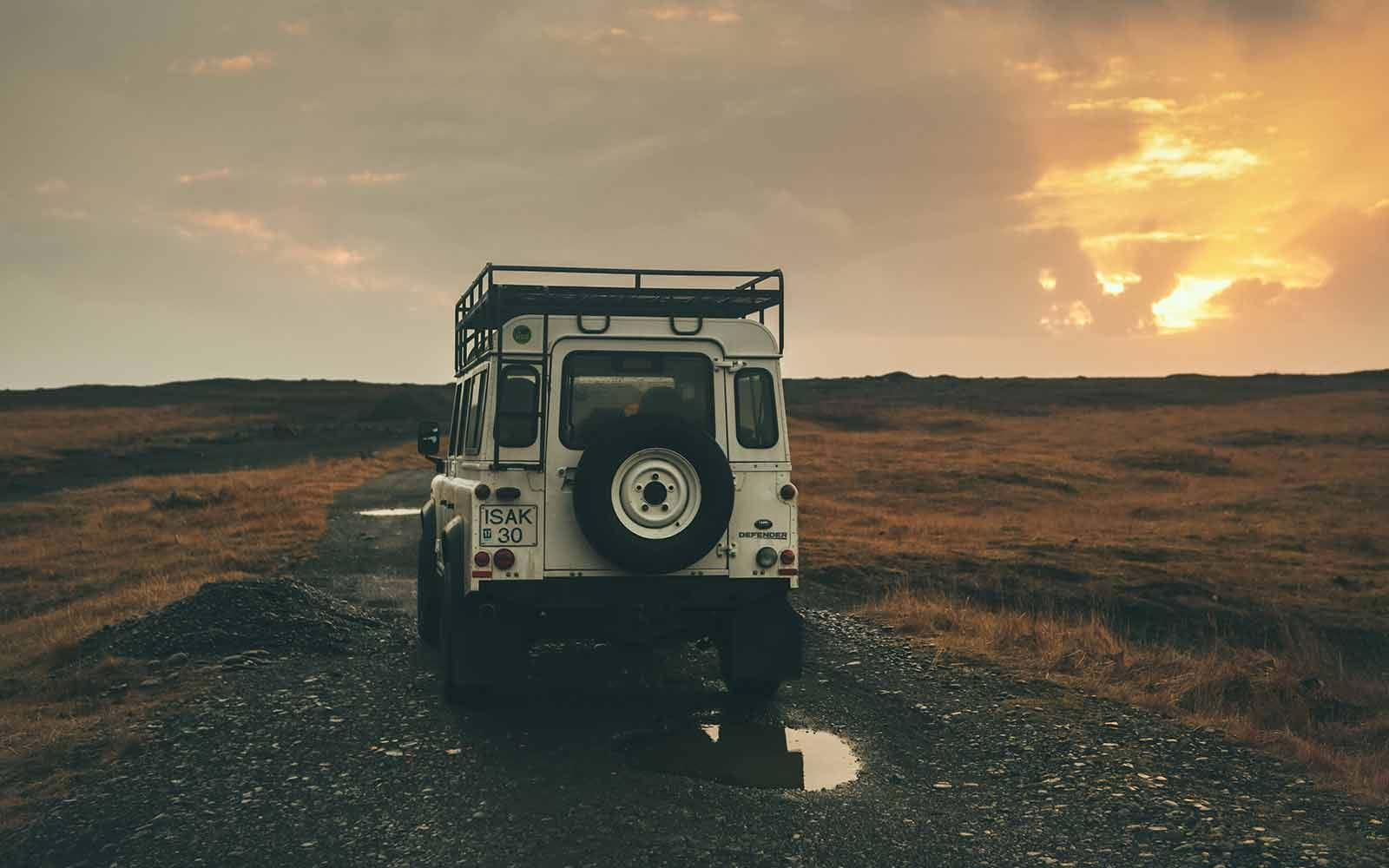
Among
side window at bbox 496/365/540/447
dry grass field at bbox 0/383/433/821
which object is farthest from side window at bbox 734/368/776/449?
dry grass field at bbox 0/383/433/821

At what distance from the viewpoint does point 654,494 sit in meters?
7.83

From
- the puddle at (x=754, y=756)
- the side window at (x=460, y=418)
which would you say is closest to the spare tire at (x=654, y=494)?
the puddle at (x=754, y=756)

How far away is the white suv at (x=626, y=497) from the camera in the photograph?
780 centimetres

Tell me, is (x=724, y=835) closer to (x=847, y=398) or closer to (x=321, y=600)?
(x=321, y=600)

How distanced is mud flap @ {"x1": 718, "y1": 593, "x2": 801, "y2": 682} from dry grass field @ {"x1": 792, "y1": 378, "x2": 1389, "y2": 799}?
2.83 m

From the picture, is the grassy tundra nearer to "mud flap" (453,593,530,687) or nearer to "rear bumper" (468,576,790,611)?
"mud flap" (453,593,530,687)

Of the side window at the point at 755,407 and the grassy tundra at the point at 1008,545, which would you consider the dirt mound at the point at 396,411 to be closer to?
the grassy tundra at the point at 1008,545

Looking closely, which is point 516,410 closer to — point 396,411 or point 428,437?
point 428,437

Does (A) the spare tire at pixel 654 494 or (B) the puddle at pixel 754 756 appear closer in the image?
(B) the puddle at pixel 754 756

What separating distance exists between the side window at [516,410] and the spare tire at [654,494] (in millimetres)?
553

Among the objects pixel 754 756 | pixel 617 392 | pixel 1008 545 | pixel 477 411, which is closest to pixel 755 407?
pixel 617 392

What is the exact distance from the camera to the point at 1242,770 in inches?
273

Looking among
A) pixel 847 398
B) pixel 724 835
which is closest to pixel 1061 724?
pixel 724 835

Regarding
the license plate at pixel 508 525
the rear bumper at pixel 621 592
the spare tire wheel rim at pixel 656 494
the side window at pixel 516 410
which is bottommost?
the rear bumper at pixel 621 592
